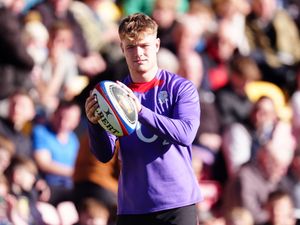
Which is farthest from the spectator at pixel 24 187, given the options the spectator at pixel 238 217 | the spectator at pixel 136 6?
the spectator at pixel 136 6

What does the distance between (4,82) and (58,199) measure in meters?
1.68

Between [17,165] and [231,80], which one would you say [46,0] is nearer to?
[231,80]

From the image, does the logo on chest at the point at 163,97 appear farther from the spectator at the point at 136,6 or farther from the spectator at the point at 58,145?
the spectator at the point at 136,6

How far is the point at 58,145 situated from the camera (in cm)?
1006

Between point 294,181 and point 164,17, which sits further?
point 164,17

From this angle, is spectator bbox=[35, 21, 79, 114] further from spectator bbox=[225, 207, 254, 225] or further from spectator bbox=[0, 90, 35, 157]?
spectator bbox=[225, 207, 254, 225]

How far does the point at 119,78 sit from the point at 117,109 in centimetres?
426

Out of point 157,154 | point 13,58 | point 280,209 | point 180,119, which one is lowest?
point 280,209

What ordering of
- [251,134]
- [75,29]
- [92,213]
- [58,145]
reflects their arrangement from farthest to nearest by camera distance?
[75,29] → [251,134] → [58,145] → [92,213]

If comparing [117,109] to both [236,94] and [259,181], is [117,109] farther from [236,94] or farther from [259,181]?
[236,94]

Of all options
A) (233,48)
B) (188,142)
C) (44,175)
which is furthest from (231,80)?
(188,142)

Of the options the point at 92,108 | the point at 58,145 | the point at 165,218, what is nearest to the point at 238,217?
the point at 58,145

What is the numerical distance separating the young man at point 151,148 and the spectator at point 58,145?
3677 mm

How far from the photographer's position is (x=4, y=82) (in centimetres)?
1038
